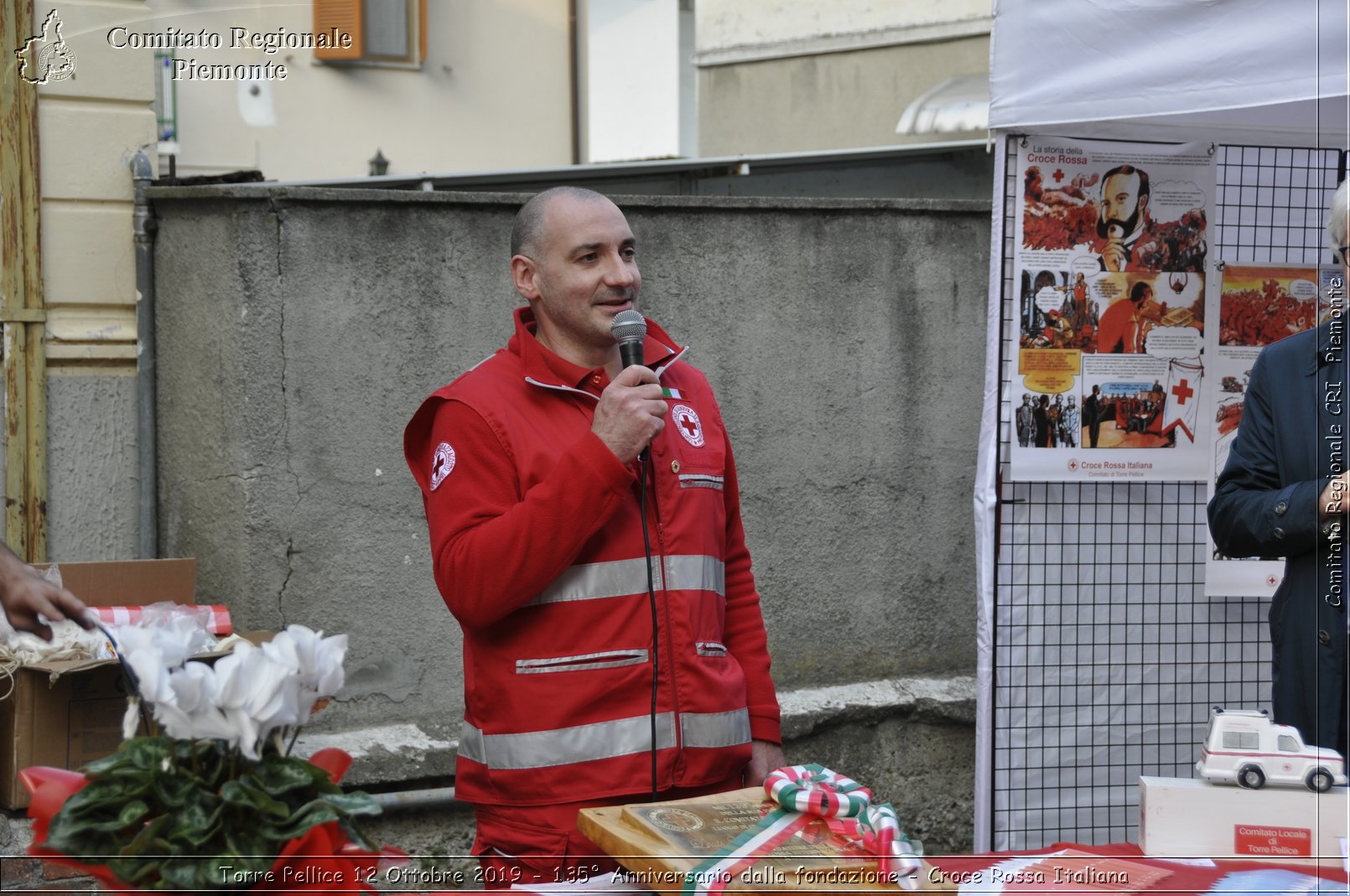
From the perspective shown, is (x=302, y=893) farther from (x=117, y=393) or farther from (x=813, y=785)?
(x=117, y=393)

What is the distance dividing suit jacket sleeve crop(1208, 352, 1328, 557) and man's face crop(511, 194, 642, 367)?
1.48 meters

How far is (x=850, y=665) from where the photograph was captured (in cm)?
529

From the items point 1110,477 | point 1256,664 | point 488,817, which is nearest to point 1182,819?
point 488,817

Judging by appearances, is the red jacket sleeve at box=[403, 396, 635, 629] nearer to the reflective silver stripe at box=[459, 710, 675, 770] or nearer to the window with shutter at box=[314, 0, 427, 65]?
the reflective silver stripe at box=[459, 710, 675, 770]

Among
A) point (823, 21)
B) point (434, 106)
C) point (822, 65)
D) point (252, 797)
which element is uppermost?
point (823, 21)

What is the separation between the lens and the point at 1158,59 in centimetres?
315

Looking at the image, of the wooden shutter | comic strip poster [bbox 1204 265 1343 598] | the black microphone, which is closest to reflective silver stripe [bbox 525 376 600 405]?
the black microphone

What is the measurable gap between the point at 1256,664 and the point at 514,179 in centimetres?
342

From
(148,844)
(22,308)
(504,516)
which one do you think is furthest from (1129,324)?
(22,308)

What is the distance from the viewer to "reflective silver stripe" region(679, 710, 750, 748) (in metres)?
2.59

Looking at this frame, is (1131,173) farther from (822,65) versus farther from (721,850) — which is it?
(822,65)

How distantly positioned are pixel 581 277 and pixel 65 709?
2.17 meters

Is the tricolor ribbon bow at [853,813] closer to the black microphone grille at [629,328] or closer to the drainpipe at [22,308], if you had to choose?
the black microphone grille at [629,328]

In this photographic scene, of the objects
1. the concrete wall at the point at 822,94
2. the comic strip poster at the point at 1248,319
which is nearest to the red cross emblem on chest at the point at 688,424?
the comic strip poster at the point at 1248,319
